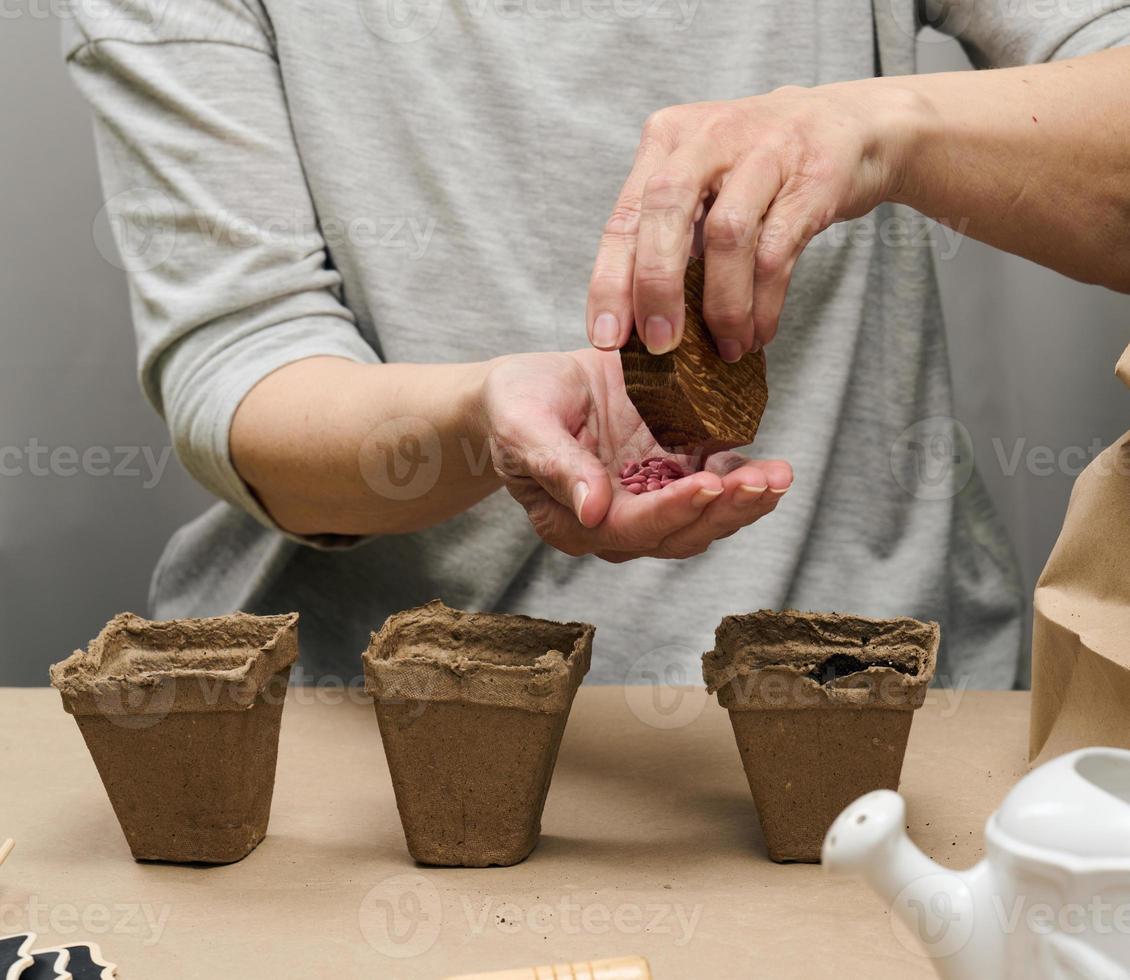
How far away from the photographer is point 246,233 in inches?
50.7

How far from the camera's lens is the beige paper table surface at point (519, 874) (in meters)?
0.73

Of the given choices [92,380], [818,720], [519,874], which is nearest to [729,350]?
[818,720]

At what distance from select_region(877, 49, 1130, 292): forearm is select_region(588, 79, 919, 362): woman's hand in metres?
0.11

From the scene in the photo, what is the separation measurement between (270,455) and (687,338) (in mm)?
534

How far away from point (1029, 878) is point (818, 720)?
319mm

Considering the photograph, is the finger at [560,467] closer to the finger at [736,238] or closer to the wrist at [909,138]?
the finger at [736,238]

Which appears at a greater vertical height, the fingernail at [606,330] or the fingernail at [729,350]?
the fingernail at [606,330]

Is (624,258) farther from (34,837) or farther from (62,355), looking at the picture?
(62,355)

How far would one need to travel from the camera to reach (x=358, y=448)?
1.19 meters

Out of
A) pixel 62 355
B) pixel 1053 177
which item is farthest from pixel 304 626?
pixel 1053 177

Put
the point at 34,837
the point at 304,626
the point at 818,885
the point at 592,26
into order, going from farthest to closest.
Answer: the point at 304,626
the point at 592,26
the point at 34,837
the point at 818,885

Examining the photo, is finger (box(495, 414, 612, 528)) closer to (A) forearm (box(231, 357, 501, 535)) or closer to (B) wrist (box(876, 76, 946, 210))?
(A) forearm (box(231, 357, 501, 535))

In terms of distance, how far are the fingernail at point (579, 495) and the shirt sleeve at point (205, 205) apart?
0.50m
